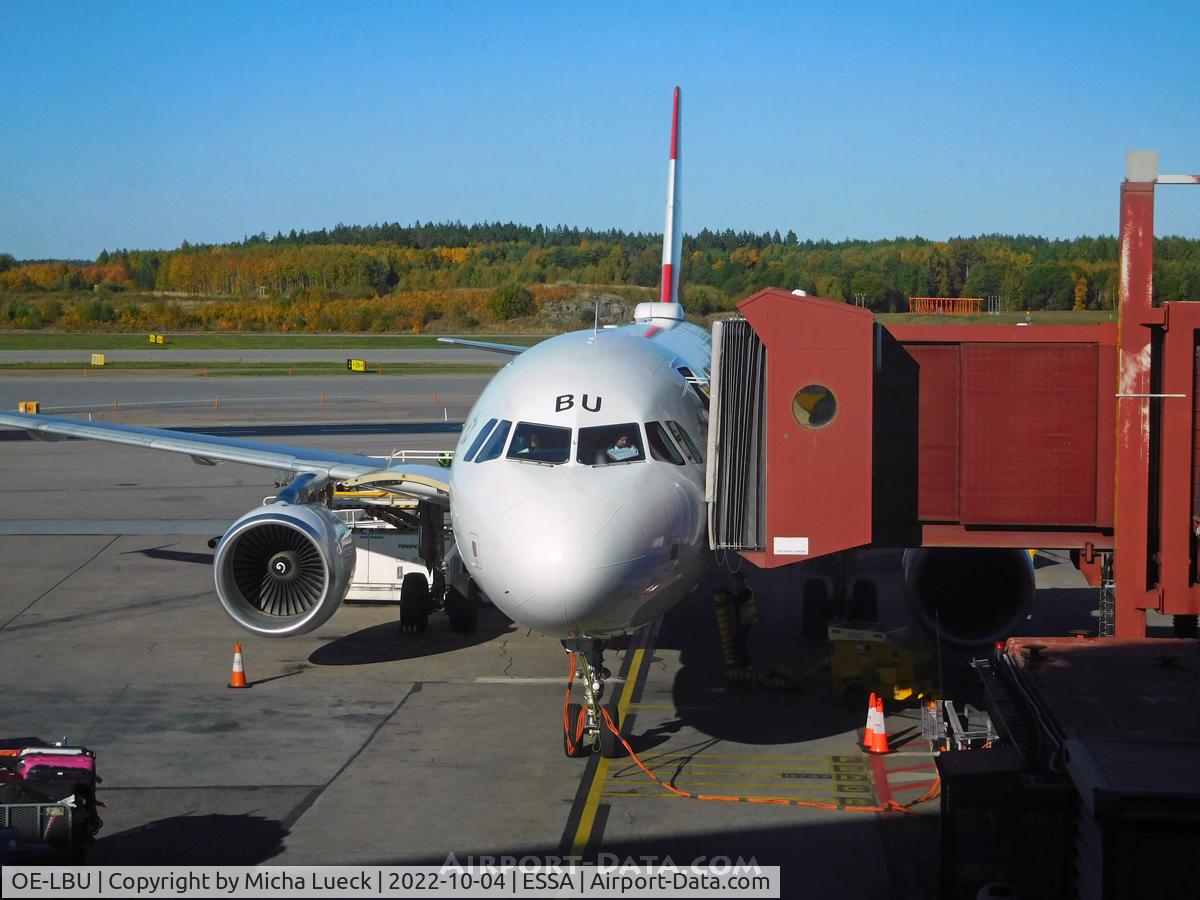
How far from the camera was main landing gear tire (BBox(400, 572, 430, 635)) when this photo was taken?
1911cm

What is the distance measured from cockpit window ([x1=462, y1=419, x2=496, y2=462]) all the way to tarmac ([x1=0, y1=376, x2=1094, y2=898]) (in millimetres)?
3118

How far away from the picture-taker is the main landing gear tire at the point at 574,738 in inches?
538

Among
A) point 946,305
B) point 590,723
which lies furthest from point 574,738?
point 946,305

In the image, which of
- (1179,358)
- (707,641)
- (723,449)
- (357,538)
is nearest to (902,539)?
(723,449)

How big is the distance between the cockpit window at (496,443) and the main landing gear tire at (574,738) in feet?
9.50

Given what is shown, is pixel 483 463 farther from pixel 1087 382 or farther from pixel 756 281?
pixel 756 281

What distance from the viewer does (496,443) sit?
41.3 ft

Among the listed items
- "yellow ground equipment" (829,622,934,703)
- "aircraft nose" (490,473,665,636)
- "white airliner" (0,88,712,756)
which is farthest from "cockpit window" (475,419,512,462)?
"yellow ground equipment" (829,622,934,703)

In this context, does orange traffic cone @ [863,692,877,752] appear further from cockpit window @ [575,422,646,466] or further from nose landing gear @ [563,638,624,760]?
cockpit window @ [575,422,646,466]

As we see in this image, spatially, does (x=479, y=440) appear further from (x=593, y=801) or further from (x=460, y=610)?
(x=460, y=610)

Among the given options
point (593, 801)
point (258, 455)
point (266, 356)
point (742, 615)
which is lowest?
point (593, 801)

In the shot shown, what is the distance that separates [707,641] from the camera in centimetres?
1886

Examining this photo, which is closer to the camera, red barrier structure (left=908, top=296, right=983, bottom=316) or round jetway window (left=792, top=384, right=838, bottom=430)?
round jetway window (left=792, top=384, right=838, bottom=430)

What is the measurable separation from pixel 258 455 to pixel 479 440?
8.58 m
